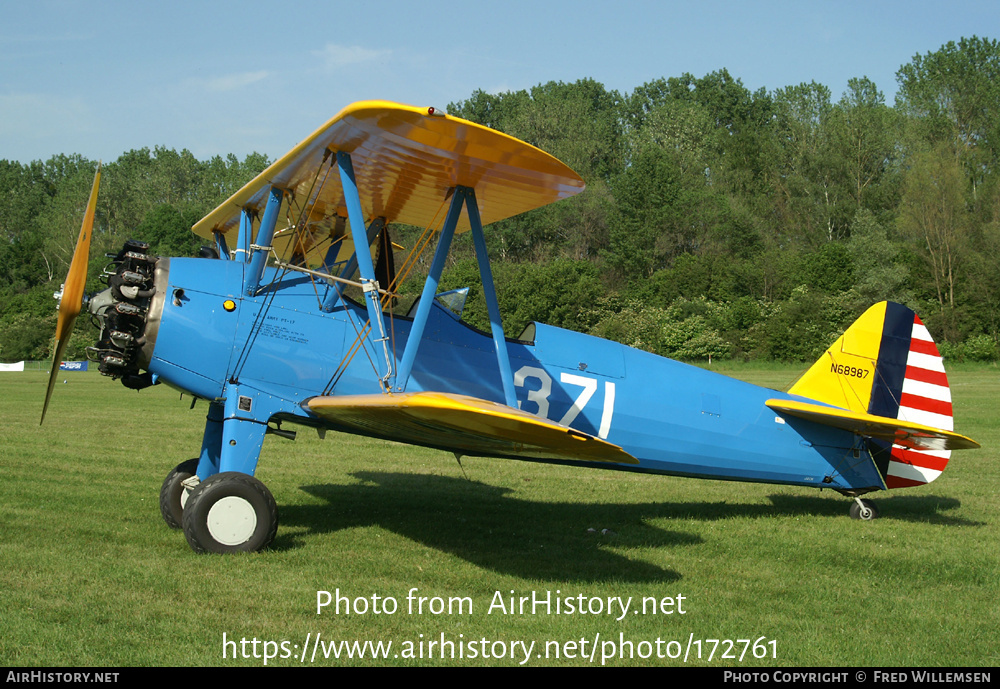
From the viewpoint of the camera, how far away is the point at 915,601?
533 cm

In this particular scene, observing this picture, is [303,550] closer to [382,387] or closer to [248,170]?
[382,387]

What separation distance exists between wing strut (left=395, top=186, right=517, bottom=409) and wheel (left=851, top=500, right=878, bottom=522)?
3864mm

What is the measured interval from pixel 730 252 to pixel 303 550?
51463 mm

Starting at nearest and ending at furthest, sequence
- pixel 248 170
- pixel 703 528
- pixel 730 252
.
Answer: pixel 703 528 → pixel 730 252 → pixel 248 170

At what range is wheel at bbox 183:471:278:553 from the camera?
5.71 metres

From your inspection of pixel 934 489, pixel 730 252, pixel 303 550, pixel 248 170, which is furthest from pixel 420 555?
pixel 248 170

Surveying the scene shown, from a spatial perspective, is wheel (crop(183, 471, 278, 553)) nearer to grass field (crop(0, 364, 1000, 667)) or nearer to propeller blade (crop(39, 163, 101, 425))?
grass field (crop(0, 364, 1000, 667))

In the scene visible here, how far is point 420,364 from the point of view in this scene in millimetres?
6793

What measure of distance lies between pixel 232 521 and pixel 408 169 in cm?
311

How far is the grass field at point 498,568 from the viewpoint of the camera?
434 cm

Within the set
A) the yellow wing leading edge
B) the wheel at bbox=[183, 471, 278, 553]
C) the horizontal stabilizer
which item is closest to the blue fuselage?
the horizontal stabilizer

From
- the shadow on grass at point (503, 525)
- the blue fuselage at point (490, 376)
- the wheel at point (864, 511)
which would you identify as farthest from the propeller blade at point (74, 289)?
the wheel at point (864, 511)

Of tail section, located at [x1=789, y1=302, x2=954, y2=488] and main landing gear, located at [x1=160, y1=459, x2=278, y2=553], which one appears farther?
tail section, located at [x1=789, y1=302, x2=954, y2=488]

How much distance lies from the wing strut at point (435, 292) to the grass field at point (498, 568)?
4.49 ft
